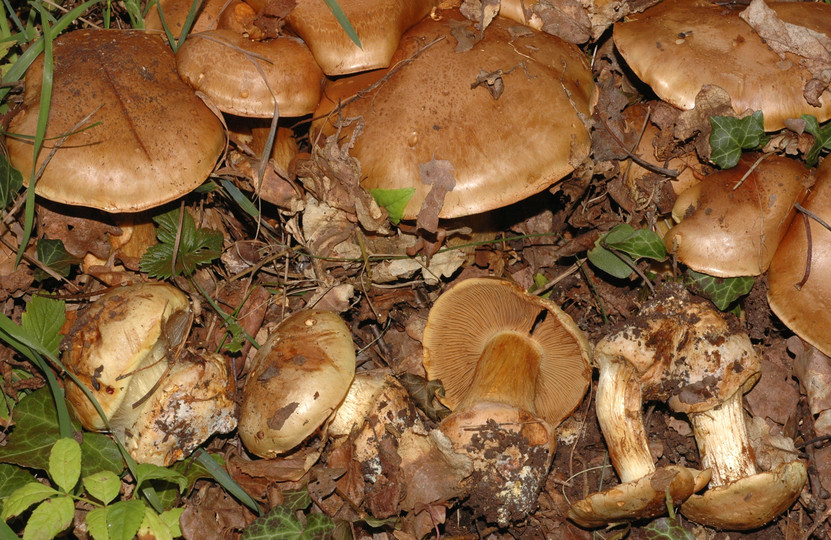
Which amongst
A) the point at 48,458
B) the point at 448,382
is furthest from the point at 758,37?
the point at 48,458

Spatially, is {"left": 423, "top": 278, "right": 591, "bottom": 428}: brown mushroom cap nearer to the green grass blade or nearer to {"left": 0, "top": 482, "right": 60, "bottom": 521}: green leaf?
the green grass blade

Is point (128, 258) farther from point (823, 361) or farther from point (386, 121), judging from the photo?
point (823, 361)

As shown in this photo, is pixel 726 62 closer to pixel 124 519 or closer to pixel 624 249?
pixel 624 249

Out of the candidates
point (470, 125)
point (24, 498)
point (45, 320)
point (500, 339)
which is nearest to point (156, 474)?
point (24, 498)

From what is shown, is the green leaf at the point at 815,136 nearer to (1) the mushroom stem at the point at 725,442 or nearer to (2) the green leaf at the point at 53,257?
(1) the mushroom stem at the point at 725,442

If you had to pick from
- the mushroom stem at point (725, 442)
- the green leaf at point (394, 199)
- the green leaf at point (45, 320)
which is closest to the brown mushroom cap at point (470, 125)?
the green leaf at point (394, 199)

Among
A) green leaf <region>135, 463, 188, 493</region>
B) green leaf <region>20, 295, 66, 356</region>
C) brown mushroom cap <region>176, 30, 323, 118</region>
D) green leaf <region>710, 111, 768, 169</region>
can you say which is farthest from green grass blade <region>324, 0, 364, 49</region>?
green leaf <region>135, 463, 188, 493</region>
